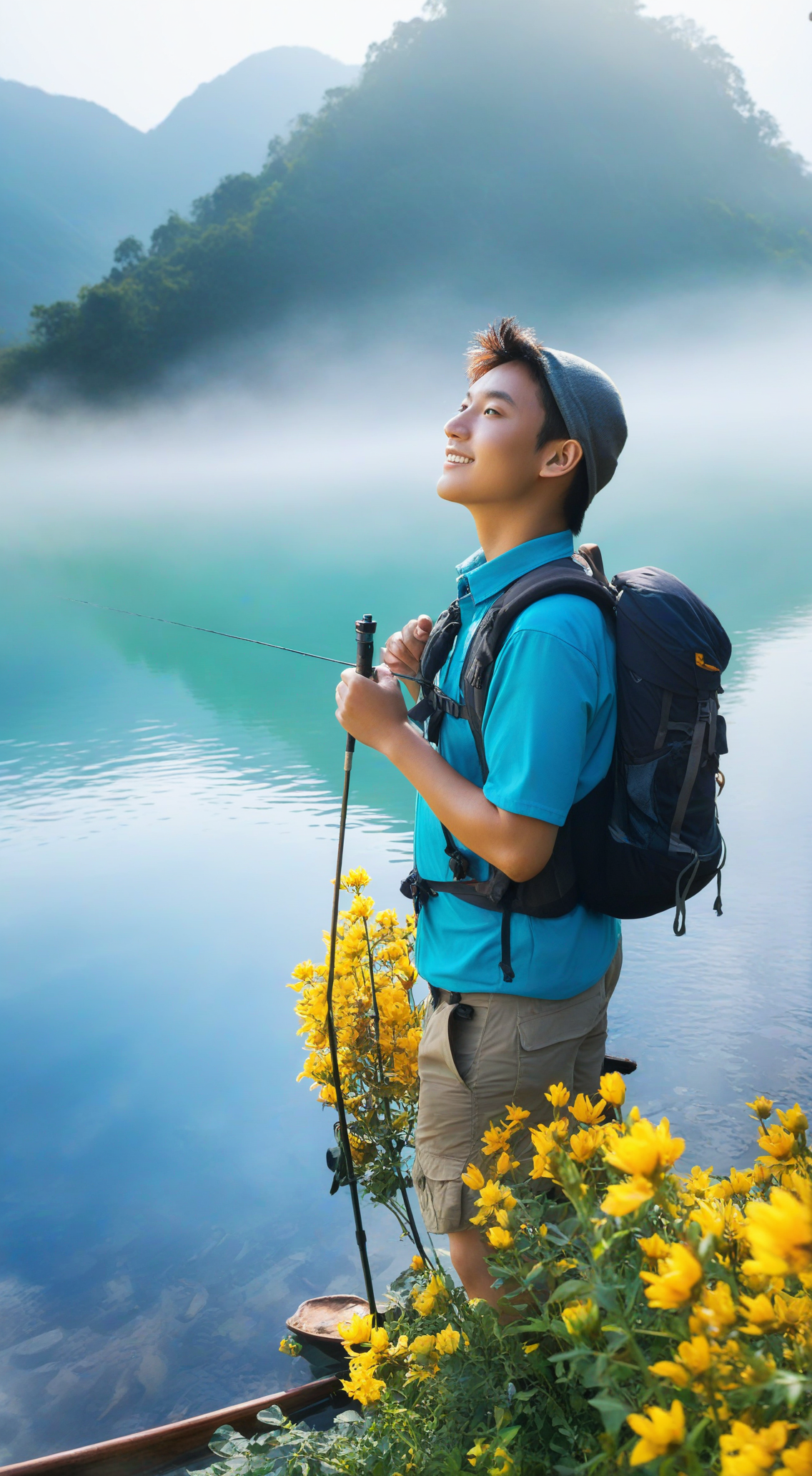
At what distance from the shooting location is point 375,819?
188 inches

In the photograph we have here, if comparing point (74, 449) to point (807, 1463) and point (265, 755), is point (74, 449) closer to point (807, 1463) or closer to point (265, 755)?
point (265, 755)

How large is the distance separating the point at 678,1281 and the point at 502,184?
82.0 meters

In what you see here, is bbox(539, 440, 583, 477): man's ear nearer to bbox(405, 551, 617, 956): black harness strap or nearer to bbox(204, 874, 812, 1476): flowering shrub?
bbox(405, 551, 617, 956): black harness strap

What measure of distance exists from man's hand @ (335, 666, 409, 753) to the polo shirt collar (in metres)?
0.18

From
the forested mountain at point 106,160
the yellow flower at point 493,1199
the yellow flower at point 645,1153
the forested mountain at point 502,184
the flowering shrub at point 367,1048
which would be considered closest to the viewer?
the yellow flower at point 645,1153

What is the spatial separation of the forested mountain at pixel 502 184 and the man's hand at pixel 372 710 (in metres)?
58.2

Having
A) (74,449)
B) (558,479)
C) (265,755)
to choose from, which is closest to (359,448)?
(74,449)

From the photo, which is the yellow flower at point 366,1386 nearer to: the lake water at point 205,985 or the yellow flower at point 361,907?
the yellow flower at point 361,907

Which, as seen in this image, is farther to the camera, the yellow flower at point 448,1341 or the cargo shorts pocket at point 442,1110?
the cargo shorts pocket at point 442,1110

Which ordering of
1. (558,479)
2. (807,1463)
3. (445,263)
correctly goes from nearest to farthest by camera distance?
(807,1463)
(558,479)
(445,263)

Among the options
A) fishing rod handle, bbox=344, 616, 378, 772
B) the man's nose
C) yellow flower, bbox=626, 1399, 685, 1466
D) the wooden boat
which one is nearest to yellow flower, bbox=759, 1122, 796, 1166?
yellow flower, bbox=626, 1399, 685, 1466

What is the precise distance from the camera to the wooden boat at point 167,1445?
4.52ft

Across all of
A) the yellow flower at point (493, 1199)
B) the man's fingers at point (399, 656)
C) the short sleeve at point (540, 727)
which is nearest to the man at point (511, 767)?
the short sleeve at point (540, 727)

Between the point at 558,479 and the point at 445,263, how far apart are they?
7446 centimetres
